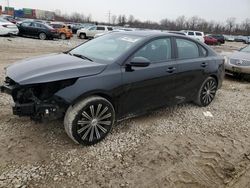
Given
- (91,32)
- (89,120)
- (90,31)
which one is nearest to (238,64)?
(89,120)

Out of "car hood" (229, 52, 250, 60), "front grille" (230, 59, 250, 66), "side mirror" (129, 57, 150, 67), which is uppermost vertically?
"side mirror" (129, 57, 150, 67)

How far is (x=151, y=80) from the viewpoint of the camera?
4.03 metres

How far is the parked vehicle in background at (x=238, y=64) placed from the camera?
26.8 feet

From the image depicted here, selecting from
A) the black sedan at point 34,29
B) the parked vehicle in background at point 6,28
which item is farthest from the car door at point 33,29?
the parked vehicle in background at point 6,28

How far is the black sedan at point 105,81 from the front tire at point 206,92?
0.32 meters

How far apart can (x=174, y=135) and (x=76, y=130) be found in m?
1.69

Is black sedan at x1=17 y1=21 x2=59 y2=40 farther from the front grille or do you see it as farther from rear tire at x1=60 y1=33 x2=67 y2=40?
the front grille

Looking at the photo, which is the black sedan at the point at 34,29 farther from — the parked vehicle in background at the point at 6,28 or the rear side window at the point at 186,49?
the rear side window at the point at 186,49

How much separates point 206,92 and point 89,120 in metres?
3.05

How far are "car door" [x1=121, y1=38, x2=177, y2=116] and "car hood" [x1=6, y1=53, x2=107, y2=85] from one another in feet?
1.76

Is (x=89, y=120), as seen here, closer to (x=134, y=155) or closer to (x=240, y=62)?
(x=134, y=155)

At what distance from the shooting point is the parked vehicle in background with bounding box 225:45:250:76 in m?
8.18

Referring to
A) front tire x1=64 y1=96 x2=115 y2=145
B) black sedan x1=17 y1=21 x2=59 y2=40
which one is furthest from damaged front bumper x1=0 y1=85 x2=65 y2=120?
black sedan x1=17 y1=21 x2=59 y2=40

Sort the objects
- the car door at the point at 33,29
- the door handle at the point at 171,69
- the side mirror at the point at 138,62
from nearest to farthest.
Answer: the side mirror at the point at 138,62
the door handle at the point at 171,69
the car door at the point at 33,29
